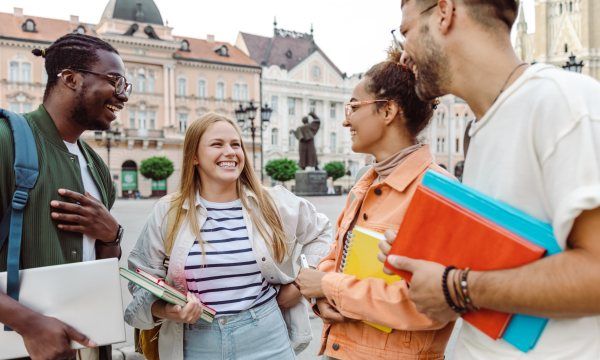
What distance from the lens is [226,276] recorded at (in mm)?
2389

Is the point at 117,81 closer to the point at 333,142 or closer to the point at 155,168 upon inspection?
the point at 155,168

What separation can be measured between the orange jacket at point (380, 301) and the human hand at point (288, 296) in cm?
56

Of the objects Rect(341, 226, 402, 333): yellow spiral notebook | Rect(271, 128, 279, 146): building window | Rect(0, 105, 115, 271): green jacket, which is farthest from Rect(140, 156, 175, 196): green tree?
Rect(341, 226, 402, 333): yellow spiral notebook

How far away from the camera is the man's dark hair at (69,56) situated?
6.73 feet

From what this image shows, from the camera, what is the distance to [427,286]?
3.91 feet

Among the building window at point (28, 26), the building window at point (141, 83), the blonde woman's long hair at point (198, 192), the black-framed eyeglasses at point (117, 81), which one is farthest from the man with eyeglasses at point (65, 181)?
the building window at point (28, 26)

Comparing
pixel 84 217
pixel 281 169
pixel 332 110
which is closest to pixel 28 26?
pixel 281 169

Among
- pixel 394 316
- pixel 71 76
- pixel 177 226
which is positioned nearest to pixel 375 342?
pixel 394 316

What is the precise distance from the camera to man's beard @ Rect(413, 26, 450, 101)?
1.28 meters

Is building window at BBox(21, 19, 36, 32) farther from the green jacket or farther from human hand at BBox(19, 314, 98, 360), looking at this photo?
human hand at BBox(19, 314, 98, 360)

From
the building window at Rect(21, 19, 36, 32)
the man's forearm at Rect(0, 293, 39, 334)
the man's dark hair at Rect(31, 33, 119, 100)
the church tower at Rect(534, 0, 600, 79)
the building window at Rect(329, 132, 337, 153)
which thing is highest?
the church tower at Rect(534, 0, 600, 79)

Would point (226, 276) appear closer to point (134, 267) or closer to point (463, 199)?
point (134, 267)

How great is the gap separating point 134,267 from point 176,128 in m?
45.8

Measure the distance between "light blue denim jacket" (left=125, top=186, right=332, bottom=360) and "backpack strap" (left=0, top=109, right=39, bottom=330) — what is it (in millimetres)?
671
